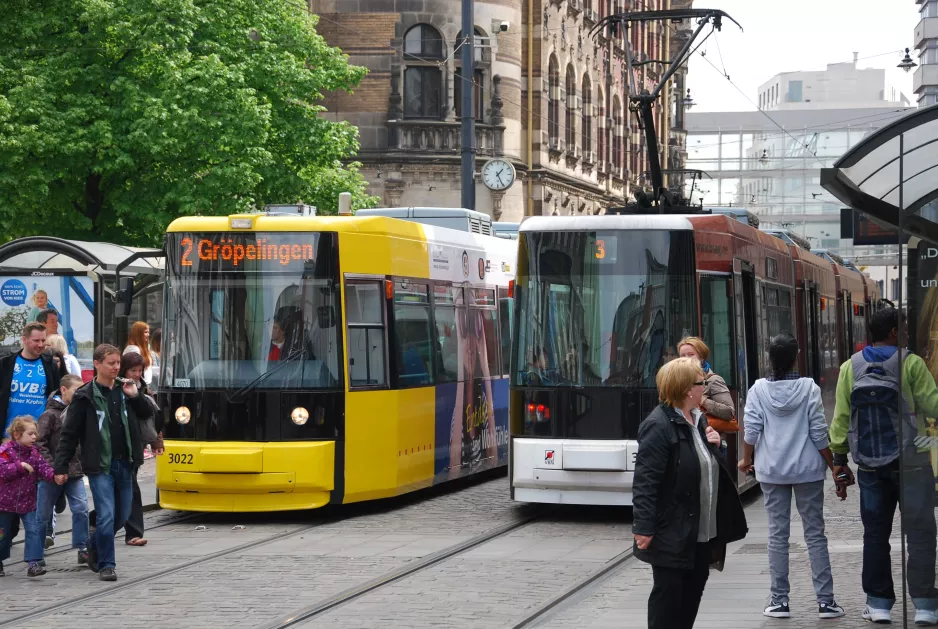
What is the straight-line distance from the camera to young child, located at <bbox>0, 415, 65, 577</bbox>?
37.4 ft

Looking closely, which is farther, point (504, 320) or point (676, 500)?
point (504, 320)

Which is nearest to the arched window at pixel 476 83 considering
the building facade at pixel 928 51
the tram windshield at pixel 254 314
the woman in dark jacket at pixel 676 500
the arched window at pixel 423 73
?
the arched window at pixel 423 73

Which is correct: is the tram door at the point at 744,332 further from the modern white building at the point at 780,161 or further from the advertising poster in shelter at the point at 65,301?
the modern white building at the point at 780,161

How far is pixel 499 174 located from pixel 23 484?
26.1m

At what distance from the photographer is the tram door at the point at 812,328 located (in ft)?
70.4

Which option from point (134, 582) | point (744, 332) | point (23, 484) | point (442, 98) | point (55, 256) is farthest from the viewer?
point (442, 98)

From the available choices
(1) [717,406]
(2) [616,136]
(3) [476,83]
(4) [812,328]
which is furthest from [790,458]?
(2) [616,136]

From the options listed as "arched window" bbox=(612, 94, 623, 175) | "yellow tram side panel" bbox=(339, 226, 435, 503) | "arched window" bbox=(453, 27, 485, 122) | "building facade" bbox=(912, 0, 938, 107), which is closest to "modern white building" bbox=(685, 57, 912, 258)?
"building facade" bbox=(912, 0, 938, 107)

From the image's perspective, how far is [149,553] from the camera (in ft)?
42.2

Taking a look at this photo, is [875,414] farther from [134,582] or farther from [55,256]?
[55,256]

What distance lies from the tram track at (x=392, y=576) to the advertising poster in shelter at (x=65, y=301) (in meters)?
9.44

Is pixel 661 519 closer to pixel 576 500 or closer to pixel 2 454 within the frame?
pixel 2 454

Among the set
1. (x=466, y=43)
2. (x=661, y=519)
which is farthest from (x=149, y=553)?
(x=466, y=43)

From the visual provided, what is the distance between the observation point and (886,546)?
9.29 meters
